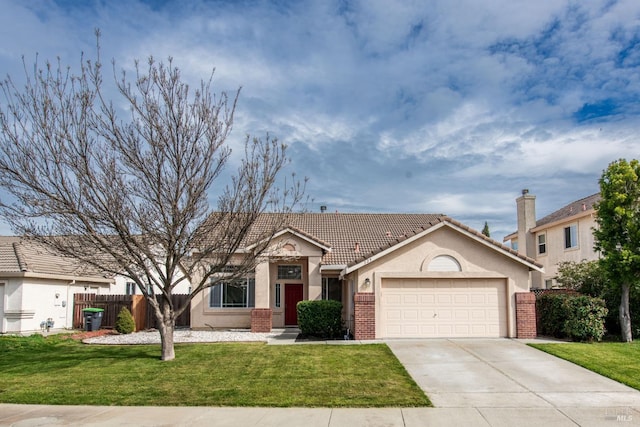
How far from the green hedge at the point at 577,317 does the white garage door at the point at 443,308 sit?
5.34 ft

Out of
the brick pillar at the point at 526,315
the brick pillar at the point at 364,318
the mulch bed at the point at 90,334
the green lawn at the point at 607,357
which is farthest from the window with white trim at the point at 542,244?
the mulch bed at the point at 90,334

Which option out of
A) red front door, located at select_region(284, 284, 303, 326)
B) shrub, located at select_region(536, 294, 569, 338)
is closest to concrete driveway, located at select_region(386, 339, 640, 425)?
shrub, located at select_region(536, 294, 569, 338)

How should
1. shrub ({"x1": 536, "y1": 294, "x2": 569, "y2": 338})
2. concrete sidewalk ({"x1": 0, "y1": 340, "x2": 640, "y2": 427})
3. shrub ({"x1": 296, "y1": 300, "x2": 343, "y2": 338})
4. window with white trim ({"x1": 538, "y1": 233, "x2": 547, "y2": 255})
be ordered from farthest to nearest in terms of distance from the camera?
window with white trim ({"x1": 538, "y1": 233, "x2": 547, "y2": 255})
shrub ({"x1": 296, "y1": 300, "x2": 343, "y2": 338})
shrub ({"x1": 536, "y1": 294, "x2": 569, "y2": 338})
concrete sidewalk ({"x1": 0, "y1": 340, "x2": 640, "y2": 427})

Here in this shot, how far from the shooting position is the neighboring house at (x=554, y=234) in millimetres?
25484

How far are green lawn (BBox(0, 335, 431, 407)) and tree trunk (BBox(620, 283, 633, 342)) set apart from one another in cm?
786

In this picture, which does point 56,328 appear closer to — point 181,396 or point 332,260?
point 332,260

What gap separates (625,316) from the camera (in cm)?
1647

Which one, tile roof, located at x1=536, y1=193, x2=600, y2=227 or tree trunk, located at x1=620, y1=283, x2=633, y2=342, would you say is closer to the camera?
tree trunk, located at x1=620, y1=283, x2=633, y2=342

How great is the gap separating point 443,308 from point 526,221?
47.9ft

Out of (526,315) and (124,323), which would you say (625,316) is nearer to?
(526,315)

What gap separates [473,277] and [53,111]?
13.6m

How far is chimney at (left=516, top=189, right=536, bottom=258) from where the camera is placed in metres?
28.7

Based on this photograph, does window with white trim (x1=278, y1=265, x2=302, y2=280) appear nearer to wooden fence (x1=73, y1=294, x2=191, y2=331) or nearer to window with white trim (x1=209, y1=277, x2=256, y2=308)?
window with white trim (x1=209, y1=277, x2=256, y2=308)

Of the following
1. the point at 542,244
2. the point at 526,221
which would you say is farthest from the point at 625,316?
the point at 542,244
